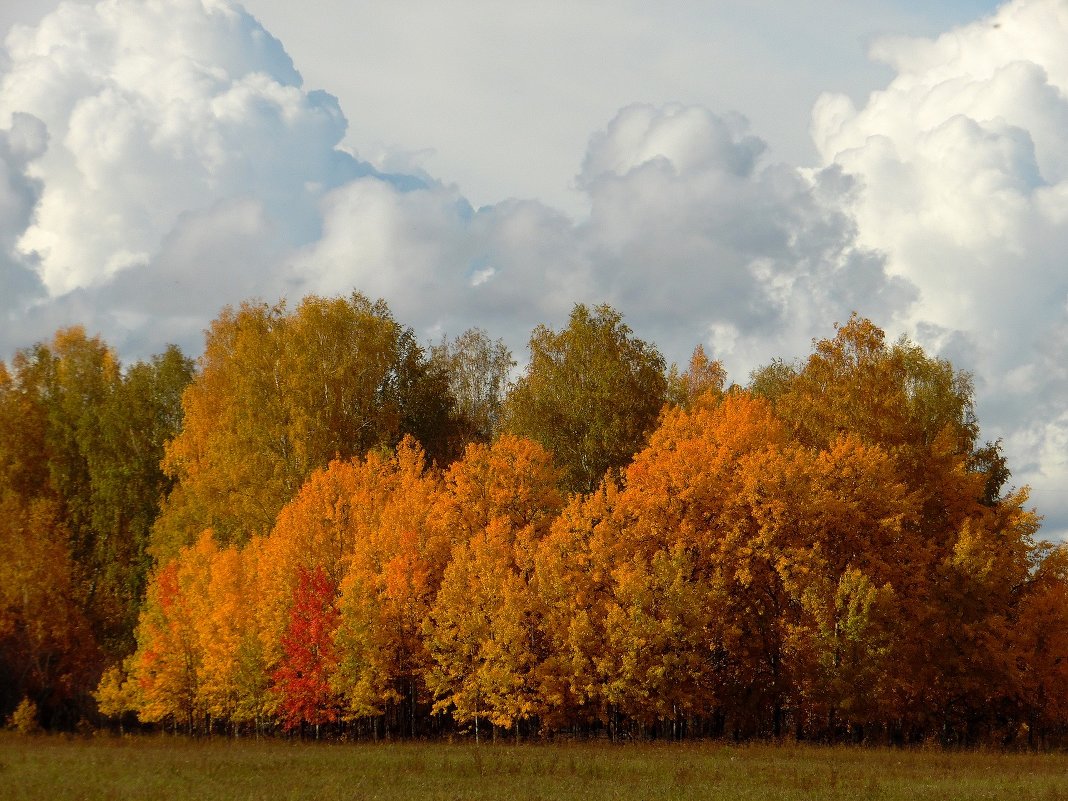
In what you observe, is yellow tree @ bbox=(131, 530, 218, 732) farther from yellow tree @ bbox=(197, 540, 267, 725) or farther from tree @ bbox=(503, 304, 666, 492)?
tree @ bbox=(503, 304, 666, 492)

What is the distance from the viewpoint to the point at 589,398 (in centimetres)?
7288

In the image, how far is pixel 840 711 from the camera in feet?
173

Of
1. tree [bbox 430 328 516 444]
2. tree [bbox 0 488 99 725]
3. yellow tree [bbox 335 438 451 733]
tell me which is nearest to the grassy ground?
yellow tree [bbox 335 438 451 733]

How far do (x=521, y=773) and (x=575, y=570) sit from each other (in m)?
18.0

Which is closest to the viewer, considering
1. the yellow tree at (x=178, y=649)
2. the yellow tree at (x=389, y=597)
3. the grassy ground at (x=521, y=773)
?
the grassy ground at (x=521, y=773)

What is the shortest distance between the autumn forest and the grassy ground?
6376 mm

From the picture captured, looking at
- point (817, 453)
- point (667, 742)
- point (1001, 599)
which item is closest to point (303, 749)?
point (667, 742)

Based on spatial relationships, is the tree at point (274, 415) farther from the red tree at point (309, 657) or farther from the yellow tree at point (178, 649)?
the red tree at point (309, 657)

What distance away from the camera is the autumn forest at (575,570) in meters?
54.5

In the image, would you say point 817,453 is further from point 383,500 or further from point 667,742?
point 383,500

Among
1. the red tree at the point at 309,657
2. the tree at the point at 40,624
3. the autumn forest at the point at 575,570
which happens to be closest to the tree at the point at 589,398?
the autumn forest at the point at 575,570

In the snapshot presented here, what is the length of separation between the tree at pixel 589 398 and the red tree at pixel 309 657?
17.1 m

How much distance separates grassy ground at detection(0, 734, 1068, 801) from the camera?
3369 cm

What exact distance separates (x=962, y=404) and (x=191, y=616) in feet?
170
